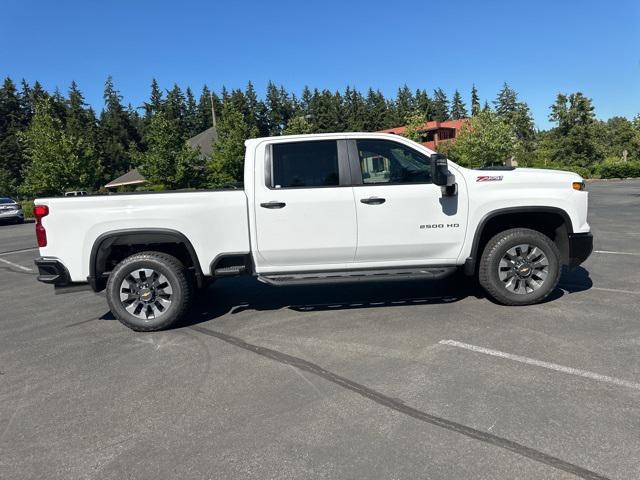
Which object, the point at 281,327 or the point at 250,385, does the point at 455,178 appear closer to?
the point at 281,327

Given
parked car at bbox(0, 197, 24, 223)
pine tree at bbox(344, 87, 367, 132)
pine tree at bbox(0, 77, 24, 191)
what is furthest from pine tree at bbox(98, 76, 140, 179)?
parked car at bbox(0, 197, 24, 223)

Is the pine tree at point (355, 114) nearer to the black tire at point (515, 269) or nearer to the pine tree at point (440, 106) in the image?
the pine tree at point (440, 106)

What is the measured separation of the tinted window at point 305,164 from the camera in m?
5.18

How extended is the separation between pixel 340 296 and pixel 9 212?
26.0m

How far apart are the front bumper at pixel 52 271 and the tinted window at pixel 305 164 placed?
247 centimetres

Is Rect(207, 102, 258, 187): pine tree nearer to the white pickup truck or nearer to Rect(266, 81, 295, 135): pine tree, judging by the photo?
the white pickup truck

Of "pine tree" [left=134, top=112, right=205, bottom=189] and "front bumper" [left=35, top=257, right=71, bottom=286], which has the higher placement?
Answer: "pine tree" [left=134, top=112, right=205, bottom=189]

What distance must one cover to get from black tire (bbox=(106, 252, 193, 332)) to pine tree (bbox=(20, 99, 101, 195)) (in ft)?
106

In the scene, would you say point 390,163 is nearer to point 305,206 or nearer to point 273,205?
point 305,206

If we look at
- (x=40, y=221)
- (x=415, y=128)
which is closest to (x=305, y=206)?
(x=40, y=221)

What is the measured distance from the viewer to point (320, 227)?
16.7 ft

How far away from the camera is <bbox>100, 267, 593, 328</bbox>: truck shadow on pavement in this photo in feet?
18.8

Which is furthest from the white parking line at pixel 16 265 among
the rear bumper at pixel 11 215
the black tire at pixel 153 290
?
the rear bumper at pixel 11 215

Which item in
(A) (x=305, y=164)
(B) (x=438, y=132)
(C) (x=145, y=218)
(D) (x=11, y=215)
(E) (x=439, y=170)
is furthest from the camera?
(B) (x=438, y=132)
